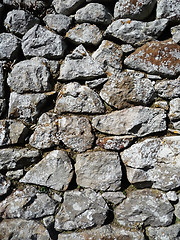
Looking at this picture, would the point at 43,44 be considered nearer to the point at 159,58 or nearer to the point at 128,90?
the point at 128,90

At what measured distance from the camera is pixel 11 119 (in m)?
1.94

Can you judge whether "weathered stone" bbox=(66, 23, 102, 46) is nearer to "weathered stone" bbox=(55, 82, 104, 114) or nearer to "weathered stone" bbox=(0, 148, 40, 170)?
"weathered stone" bbox=(55, 82, 104, 114)

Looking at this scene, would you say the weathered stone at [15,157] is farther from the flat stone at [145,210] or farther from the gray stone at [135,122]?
the flat stone at [145,210]

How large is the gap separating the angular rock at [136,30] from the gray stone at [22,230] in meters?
1.79

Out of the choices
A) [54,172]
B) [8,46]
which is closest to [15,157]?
[54,172]

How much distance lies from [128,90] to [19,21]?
127 centimetres

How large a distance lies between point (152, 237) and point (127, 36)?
67.3 inches

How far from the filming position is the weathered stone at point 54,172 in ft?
5.92

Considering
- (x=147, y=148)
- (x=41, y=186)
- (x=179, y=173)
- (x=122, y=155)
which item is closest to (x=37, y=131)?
(x=41, y=186)

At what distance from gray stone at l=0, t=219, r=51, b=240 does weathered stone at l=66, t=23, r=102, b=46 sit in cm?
166

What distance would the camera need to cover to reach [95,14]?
1.96 meters

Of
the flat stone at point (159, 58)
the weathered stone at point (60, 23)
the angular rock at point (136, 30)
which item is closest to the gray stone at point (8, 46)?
the weathered stone at point (60, 23)

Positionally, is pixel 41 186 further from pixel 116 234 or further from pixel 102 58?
pixel 102 58

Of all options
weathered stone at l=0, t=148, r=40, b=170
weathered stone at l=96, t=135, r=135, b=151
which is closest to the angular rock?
weathered stone at l=96, t=135, r=135, b=151
